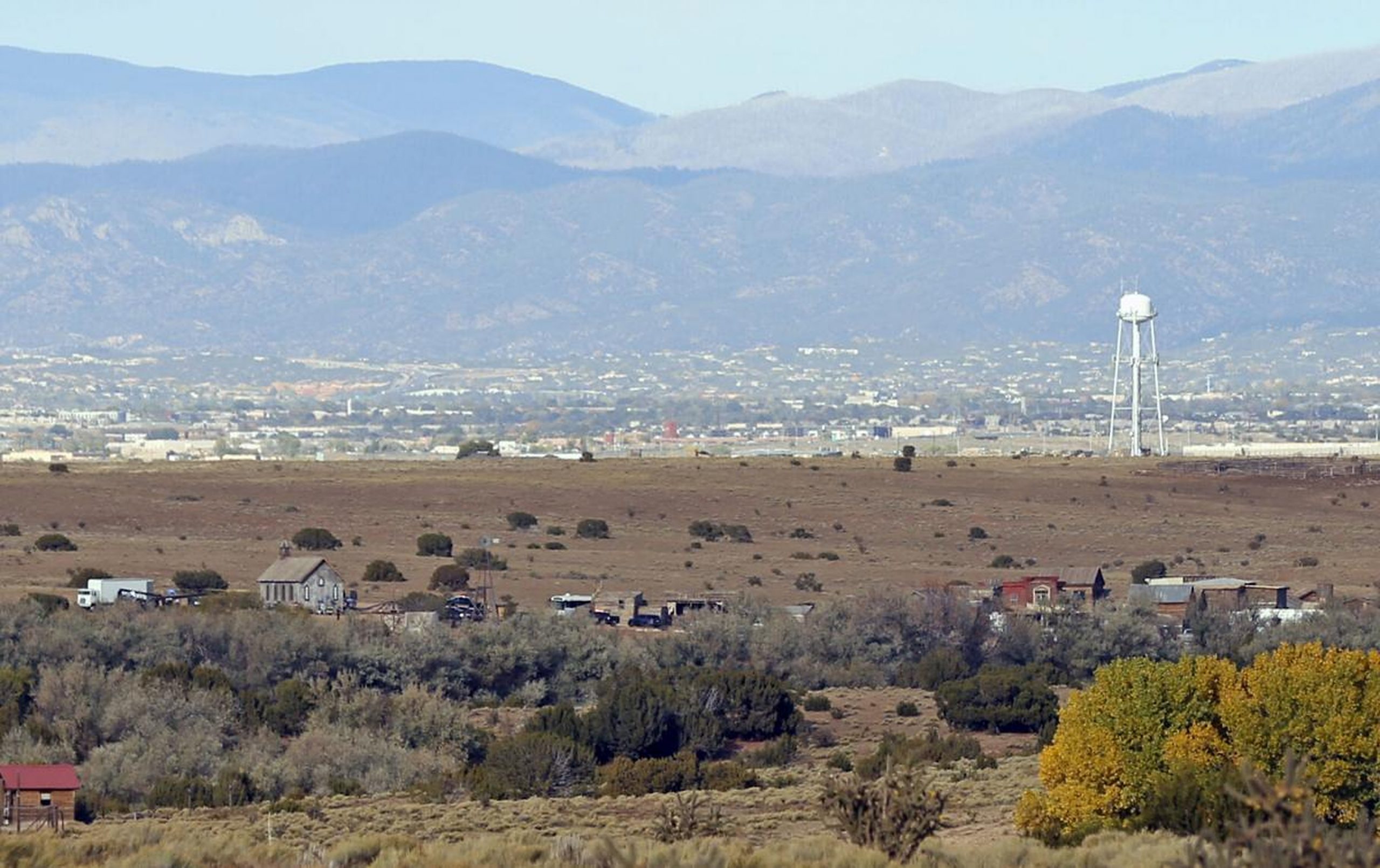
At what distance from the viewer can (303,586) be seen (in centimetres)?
5262

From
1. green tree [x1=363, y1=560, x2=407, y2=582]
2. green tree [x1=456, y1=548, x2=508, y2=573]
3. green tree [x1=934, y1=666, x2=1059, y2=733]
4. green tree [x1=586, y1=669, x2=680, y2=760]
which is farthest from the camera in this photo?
green tree [x1=456, y1=548, x2=508, y2=573]

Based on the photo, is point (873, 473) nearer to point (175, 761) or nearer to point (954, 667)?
point (954, 667)

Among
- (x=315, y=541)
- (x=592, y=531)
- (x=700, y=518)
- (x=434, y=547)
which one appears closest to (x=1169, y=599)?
(x=434, y=547)

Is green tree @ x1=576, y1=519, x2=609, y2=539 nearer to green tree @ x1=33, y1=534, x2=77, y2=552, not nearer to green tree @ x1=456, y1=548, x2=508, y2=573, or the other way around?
green tree @ x1=456, y1=548, x2=508, y2=573

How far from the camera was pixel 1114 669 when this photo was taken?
30094 millimetres

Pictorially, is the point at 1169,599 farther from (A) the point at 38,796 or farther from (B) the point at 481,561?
(A) the point at 38,796

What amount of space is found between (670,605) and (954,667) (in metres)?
9.91

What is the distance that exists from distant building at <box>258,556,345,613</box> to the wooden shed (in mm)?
20587

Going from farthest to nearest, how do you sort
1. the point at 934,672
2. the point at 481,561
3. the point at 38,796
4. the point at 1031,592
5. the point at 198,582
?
1. the point at 481,561
2. the point at 1031,592
3. the point at 198,582
4. the point at 934,672
5. the point at 38,796

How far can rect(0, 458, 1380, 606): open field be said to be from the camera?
6256cm

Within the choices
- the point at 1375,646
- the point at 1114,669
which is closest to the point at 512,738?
the point at 1114,669

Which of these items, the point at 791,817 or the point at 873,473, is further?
the point at 873,473

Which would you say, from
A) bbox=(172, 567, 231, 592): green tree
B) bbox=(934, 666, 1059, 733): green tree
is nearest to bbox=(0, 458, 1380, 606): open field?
bbox=(172, 567, 231, 592): green tree

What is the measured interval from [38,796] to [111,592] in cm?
2181
